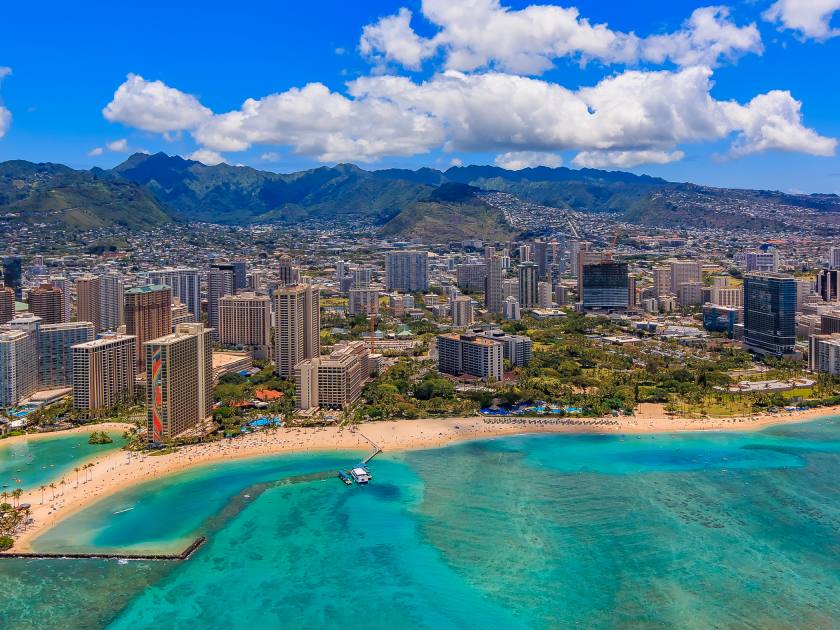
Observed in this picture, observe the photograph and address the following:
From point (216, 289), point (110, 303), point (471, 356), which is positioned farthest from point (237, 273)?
point (471, 356)

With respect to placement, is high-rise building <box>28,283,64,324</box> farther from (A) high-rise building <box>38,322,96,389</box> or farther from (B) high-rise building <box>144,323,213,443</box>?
(B) high-rise building <box>144,323,213,443</box>

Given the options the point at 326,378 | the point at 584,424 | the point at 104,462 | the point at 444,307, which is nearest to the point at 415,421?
the point at 326,378

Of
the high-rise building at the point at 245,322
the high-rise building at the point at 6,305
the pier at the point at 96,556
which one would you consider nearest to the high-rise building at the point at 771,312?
the high-rise building at the point at 245,322

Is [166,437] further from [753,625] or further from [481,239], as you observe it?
[481,239]

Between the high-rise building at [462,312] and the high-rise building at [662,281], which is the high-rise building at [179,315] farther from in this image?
the high-rise building at [662,281]

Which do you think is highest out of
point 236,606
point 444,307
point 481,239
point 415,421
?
point 481,239

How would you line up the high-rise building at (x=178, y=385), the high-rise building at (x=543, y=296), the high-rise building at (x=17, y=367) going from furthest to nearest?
1. the high-rise building at (x=543, y=296)
2. the high-rise building at (x=17, y=367)
3. the high-rise building at (x=178, y=385)
